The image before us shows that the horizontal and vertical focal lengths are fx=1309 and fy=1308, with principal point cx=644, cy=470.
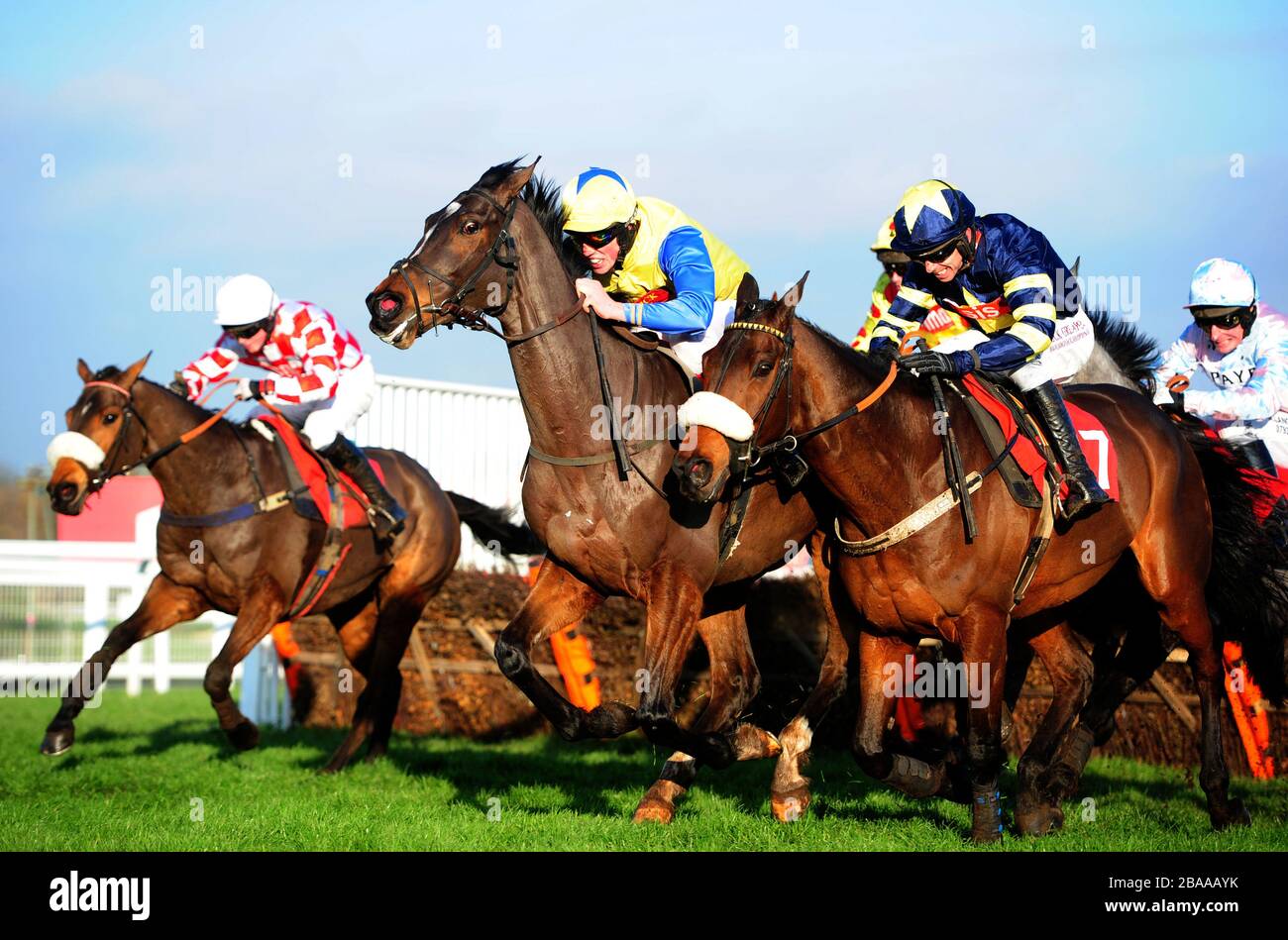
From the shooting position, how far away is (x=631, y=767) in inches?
300

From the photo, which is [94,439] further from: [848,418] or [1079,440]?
[1079,440]

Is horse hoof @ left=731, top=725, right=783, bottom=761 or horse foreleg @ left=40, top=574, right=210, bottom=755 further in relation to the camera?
horse foreleg @ left=40, top=574, right=210, bottom=755

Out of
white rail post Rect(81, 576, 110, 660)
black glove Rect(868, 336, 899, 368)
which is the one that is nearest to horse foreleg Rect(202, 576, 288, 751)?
black glove Rect(868, 336, 899, 368)

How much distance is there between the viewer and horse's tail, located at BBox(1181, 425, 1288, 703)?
606cm

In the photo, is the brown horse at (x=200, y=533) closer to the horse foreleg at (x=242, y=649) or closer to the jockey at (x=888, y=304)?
the horse foreleg at (x=242, y=649)

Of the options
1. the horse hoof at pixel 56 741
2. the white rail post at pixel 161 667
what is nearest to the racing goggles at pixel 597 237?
the horse hoof at pixel 56 741

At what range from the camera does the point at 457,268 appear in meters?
4.64

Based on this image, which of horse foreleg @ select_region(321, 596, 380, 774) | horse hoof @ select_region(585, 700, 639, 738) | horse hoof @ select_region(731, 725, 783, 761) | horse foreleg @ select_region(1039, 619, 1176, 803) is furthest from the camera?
horse foreleg @ select_region(321, 596, 380, 774)

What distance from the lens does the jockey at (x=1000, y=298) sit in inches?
195

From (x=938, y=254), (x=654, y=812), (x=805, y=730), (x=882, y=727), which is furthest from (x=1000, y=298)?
(x=654, y=812)

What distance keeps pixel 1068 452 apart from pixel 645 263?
1.85 metres

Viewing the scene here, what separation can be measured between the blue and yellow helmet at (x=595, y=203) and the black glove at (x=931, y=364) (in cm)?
125

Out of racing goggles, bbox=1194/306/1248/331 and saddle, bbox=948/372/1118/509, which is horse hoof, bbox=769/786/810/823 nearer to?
saddle, bbox=948/372/1118/509
